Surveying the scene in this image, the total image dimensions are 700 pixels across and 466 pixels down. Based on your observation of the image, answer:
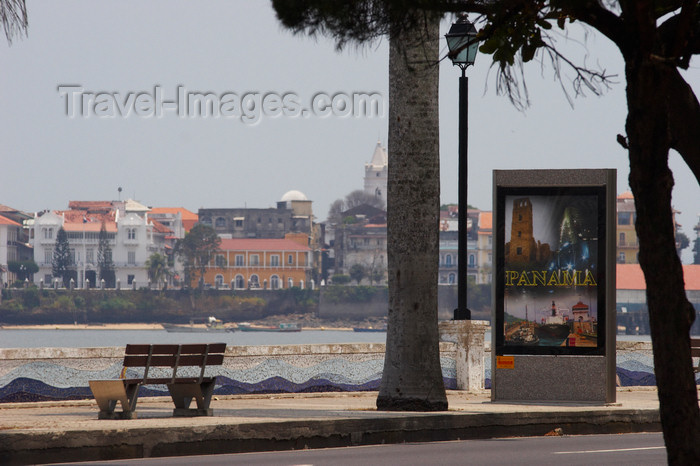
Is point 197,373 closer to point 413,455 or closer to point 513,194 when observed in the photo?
point 513,194

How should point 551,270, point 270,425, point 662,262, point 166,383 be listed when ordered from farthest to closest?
point 551,270 → point 166,383 → point 270,425 → point 662,262

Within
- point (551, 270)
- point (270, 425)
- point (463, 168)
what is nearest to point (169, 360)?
point (270, 425)

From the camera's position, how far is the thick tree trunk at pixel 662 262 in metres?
5.96

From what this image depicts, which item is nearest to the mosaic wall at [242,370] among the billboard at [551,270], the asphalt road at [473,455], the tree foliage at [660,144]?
the billboard at [551,270]

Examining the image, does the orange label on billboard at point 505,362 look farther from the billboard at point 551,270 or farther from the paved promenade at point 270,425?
the paved promenade at point 270,425

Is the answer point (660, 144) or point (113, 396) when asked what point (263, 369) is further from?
point (660, 144)

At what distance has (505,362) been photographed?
13.9 meters

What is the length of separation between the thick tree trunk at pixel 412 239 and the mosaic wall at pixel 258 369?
9.88 feet

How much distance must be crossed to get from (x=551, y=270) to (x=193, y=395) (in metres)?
4.39

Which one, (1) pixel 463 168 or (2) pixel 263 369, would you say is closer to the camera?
(2) pixel 263 369

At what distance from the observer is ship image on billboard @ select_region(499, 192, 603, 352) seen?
13508 millimetres

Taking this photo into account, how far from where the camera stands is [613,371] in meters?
13.6

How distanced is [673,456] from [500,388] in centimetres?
801

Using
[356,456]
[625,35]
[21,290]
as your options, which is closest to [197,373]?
[356,456]
